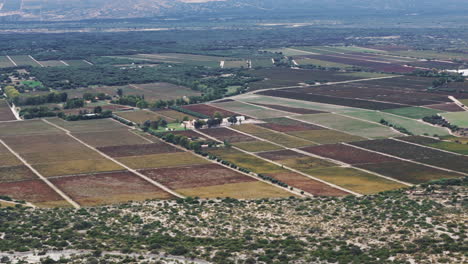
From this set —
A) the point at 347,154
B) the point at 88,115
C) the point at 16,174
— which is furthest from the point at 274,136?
the point at 16,174

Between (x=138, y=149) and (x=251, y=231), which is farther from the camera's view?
(x=138, y=149)

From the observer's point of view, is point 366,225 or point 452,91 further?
point 452,91

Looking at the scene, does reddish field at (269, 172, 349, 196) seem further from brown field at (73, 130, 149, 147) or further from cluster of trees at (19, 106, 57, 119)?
cluster of trees at (19, 106, 57, 119)

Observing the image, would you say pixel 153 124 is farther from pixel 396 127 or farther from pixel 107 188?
pixel 107 188

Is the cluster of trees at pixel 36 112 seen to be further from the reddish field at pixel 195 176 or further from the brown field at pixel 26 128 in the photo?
the reddish field at pixel 195 176

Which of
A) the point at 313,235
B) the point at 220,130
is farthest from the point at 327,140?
the point at 313,235

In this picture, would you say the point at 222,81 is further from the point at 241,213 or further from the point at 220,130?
the point at 241,213
